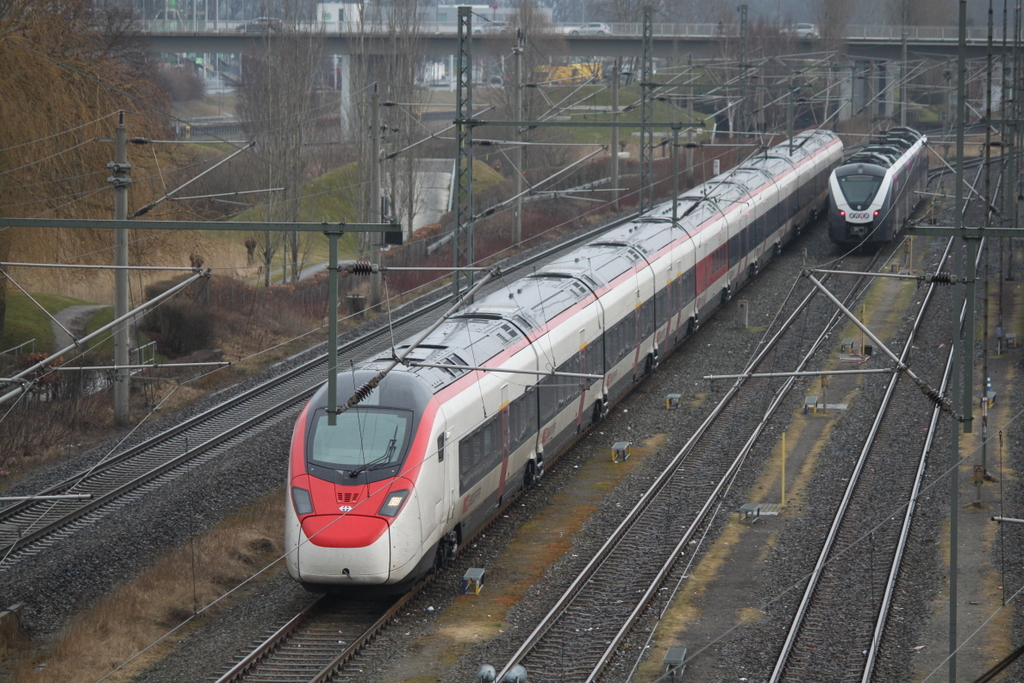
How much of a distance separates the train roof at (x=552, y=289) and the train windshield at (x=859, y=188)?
263 cm

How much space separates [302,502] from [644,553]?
5.83m

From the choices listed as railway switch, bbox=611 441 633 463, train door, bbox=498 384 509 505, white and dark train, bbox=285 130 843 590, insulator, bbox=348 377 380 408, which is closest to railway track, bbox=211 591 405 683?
white and dark train, bbox=285 130 843 590

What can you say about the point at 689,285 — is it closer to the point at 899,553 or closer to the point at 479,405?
the point at 899,553

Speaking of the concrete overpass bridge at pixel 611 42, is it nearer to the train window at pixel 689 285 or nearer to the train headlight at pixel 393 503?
the train window at pixel 689 285

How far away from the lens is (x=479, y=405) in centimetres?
1886

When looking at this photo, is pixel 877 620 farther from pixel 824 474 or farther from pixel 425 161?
pixel 425 161

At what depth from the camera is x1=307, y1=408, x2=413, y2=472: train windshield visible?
1661 centimetres

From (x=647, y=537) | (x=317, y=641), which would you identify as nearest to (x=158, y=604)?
(x=317, y=641)

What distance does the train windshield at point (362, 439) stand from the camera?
16609 millimetres

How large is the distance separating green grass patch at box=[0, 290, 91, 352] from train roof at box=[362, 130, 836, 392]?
1537 cm

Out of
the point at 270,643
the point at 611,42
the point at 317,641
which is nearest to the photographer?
the point at 270,643

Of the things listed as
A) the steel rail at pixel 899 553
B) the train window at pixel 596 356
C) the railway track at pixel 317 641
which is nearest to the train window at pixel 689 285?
the steel rail at pixel 899 553

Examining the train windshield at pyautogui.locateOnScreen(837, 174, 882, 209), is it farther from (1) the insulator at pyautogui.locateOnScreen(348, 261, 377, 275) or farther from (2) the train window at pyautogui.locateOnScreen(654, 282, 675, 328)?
(1) the insulator at pyautogui.locateOnScreen(348, 261, 377, 275)

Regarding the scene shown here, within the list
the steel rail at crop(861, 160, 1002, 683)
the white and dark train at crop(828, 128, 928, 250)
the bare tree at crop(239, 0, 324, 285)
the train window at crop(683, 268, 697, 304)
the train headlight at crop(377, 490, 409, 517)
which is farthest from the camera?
the bare tree at crop(239, 0, 324, 285)
